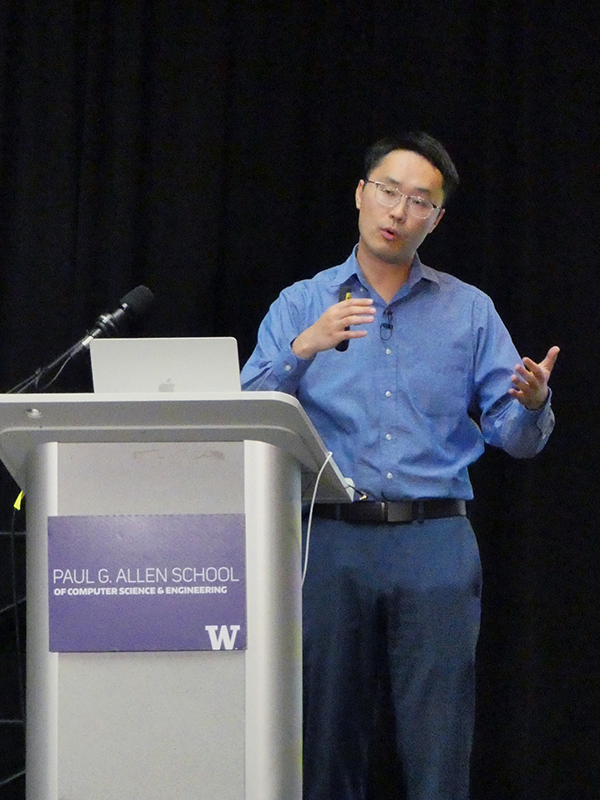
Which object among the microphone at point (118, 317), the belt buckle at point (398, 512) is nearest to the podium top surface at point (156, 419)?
the microphone at point (118, 317)

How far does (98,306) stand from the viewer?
9.42ft

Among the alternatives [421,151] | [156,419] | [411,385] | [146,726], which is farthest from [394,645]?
[421,151]

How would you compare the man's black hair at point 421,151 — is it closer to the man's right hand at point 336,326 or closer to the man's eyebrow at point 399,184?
the man's eyebrow at point 399,184

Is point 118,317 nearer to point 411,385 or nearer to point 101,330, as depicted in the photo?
point 101,330

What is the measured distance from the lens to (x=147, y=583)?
144 cm

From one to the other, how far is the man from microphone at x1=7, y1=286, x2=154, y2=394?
26 centimetres

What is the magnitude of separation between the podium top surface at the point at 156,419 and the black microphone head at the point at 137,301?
61 cm

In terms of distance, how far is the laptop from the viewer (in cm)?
155

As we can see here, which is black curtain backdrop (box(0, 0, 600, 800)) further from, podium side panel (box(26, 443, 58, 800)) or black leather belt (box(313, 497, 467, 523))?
podium side panel (box(26, 443, 58, 800))

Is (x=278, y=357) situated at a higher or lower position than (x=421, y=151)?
lower

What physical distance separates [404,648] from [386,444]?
427 mm

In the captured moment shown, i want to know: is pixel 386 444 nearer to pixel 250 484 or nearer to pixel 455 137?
pixel 250 484

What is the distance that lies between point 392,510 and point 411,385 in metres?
0.29

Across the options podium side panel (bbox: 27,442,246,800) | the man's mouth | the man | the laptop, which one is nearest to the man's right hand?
the man
